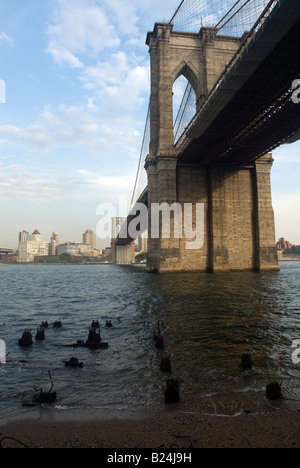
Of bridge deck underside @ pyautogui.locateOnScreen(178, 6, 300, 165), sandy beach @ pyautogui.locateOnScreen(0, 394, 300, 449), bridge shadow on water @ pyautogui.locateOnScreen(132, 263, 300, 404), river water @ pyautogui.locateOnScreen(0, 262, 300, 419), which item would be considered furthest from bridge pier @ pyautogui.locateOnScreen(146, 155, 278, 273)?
sandy beach @ pyautogui.locateOnScreen(0, 394, 300, 449)

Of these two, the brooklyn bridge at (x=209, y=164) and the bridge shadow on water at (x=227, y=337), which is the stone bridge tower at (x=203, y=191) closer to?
the brooklyn bridge at (x=209, y=164)

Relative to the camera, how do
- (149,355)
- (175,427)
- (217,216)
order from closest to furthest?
(175,427)
(149,355)
(217,216)

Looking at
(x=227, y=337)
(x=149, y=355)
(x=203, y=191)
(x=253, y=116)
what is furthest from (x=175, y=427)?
A: (x=203, y=191)

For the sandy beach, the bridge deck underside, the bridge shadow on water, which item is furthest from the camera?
the bridge deck underside

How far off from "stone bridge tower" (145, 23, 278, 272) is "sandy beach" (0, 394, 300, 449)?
3144 cm

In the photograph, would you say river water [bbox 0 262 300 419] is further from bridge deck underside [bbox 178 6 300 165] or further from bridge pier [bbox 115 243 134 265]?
bridge pier [bbox 115 243 134 265]

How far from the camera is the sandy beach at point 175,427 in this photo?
3.52 metres

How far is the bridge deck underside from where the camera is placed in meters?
Answer: 22.1

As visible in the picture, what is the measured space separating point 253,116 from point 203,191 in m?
13.0

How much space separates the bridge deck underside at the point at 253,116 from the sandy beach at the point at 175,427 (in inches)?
831

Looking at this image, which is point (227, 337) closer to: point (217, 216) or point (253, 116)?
point (253, 116)

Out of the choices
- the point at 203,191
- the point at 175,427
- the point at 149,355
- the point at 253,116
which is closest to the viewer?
the point at 175,427

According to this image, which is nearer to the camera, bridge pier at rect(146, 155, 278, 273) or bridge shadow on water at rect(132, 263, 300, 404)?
bridge shadow on water at rect(132, 263, 300, 404)

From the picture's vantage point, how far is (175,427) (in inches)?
153
